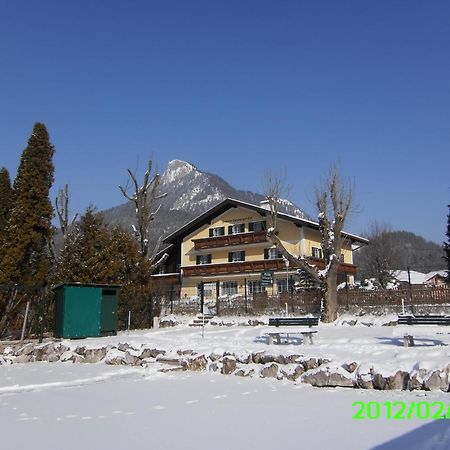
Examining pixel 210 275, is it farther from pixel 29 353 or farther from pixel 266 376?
pixel 266 376

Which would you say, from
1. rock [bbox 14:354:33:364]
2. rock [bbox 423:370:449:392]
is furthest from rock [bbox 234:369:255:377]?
rock [bbox 14:354:33:364]

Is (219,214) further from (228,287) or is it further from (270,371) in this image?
(270,371)

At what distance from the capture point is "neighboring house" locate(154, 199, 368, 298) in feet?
140

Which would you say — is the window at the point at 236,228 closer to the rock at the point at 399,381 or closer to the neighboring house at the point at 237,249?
the neighboring house at the point at 237,249

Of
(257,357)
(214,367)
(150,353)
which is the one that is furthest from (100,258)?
(257,357)

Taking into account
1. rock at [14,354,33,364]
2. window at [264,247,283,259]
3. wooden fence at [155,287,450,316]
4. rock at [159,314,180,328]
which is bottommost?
rock at [14,354,33,364]

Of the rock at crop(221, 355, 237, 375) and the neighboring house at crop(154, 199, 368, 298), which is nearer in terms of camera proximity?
the rock at crop(221, 355, 237, 375)

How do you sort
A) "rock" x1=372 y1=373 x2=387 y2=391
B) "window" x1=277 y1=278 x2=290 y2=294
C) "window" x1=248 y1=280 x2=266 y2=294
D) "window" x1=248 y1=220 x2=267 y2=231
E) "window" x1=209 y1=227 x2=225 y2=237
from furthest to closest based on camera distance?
"window" x1=209 y1=227 x2=225 y2=237, "window" x1=248 y1=220 x2=267 y2=231, "window" x1=248 y1=280 x2=266 y2=294, "window" x1=277 y1=278 x2=290 y2=294, "rock" x1=372 y1=373 x2=387 y2=391

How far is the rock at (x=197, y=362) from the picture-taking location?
12602 mm

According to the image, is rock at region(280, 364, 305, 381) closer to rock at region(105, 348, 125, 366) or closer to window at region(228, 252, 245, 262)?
rock at region(105, 348, 125, 366)

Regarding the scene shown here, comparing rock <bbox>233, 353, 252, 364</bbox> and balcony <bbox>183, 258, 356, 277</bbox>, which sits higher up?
balcony <bbox>183, 258, 356, 277</bbox>

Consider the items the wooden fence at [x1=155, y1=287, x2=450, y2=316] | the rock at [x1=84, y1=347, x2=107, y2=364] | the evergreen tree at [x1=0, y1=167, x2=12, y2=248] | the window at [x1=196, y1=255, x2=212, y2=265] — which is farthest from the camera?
the window at [x1=196, y1=255, x2=212, y2=265]

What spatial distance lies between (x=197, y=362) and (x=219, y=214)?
35619 mm

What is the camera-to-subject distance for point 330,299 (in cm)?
2283
